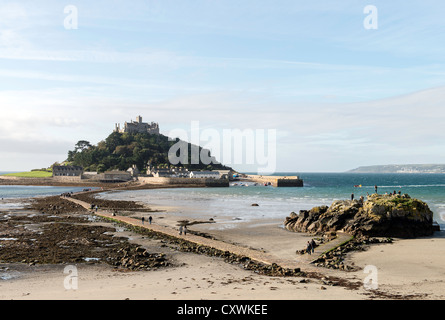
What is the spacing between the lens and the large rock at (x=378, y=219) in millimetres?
31344

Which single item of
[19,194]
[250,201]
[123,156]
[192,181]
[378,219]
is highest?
[123,156]

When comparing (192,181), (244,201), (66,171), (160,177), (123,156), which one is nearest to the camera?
(244,201)

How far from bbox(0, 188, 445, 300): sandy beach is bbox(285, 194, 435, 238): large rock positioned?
4.62 metres

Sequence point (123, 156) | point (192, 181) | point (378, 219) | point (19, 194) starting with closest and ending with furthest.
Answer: point (378, 219)
point (19, 194)
point (192, 181)
point (123, 156)

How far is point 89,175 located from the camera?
15488 centimetres

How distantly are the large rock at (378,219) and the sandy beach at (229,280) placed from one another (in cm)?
462

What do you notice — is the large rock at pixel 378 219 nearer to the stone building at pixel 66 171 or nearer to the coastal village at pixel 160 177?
the coastal village at pixel 160 177

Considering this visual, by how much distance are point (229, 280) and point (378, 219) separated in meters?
18.9

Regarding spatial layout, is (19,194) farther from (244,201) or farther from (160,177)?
(244,201)

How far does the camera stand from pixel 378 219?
31.2 meters

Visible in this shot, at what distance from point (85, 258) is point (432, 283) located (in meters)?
19.6

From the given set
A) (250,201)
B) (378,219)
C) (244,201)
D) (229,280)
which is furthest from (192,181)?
(229,280)

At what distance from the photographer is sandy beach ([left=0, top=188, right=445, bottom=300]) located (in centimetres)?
1514

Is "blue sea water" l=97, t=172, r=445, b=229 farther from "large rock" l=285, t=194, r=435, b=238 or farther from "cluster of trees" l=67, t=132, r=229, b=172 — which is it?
"cluster of trees" l=67, t=132, r=229, b=172
